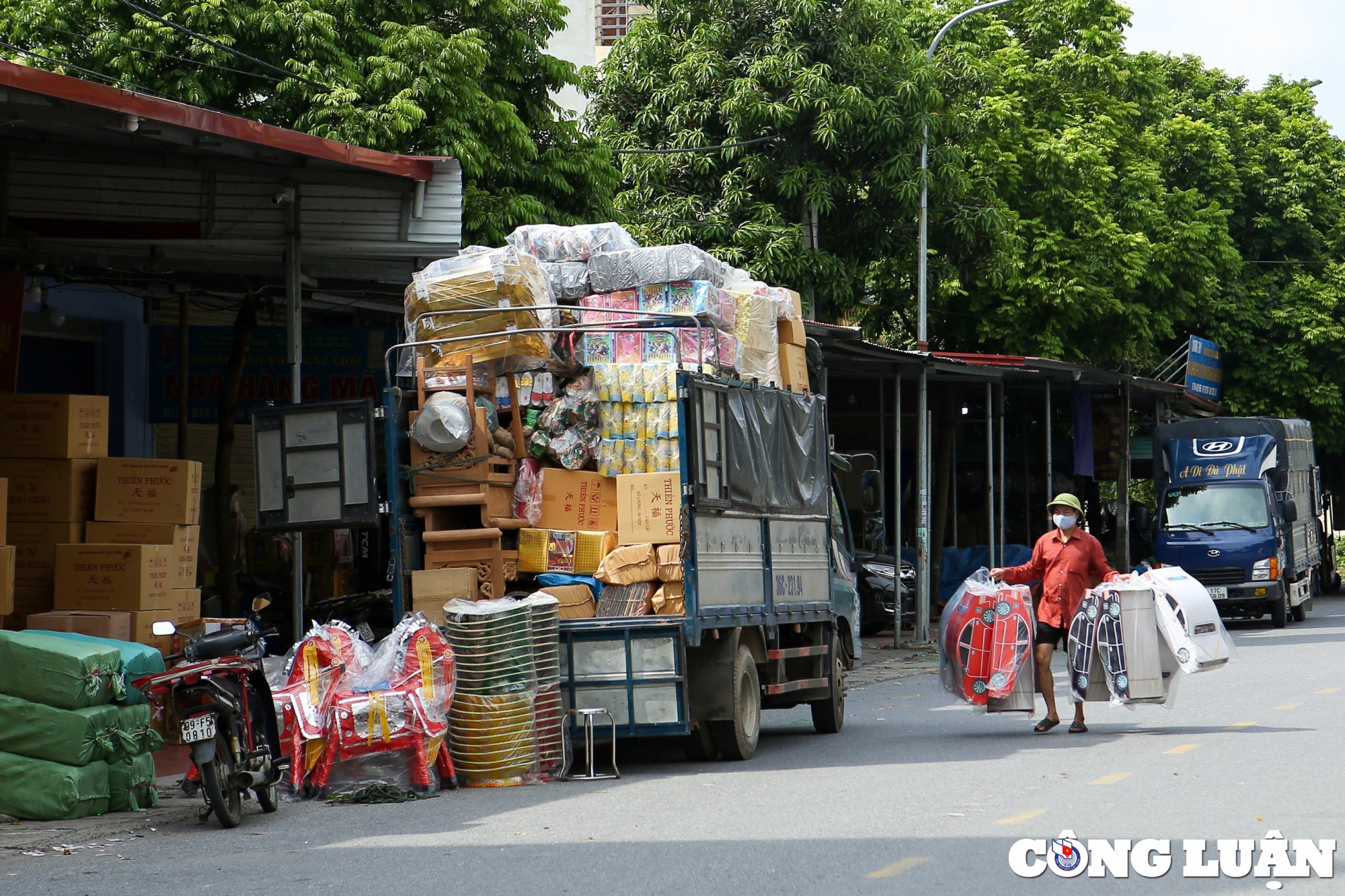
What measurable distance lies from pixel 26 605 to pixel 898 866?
7.21 m

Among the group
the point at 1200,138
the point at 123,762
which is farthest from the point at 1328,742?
the point at 1200,138

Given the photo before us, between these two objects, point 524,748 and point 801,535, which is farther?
point 801,535

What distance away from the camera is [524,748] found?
10273 millimetres

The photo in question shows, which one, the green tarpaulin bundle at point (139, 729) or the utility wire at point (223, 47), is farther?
the utility wire at point (223, 47)

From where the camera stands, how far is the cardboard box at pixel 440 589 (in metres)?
10.8

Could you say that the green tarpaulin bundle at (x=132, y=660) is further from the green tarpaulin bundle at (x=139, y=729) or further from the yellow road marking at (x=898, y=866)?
the yellow road marking at (x=898, y=866)

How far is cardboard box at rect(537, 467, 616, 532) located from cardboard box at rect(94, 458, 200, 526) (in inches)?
104

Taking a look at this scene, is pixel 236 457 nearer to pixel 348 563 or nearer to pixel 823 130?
pixel 348 563

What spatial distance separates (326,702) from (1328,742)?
271 inches

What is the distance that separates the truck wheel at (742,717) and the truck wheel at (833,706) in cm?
164

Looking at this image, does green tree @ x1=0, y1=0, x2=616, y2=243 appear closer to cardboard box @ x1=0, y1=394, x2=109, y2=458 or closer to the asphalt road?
cardboard box @ x1=0, y1=394, x2=109, y2=458

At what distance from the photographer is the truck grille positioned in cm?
2567

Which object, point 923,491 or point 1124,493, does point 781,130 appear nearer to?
point 923,491

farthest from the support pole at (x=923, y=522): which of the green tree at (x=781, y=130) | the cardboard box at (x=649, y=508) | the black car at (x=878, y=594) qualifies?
the cardboard box at (x=649, y=508)
